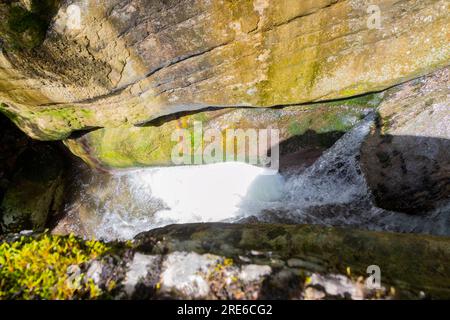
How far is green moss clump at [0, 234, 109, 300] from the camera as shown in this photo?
2365 millimetres

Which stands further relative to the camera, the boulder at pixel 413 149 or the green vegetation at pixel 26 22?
the boulder at pixel 413 149

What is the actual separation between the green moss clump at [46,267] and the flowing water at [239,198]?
417cm

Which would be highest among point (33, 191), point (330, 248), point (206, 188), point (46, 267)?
point (206, 188)

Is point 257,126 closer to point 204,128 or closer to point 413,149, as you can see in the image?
point 204,128

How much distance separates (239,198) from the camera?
755cm

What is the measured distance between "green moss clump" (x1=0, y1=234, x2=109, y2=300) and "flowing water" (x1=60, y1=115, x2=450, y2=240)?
4.17 metres

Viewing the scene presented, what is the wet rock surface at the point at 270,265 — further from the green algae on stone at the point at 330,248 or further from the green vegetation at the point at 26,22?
the green vegetation at the point at 26,22

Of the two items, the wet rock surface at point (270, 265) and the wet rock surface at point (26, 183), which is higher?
the wet rock surface at point (26, 183)

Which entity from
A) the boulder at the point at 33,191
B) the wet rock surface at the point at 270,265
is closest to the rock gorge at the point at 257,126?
the wet rock surface at the point at 270,265

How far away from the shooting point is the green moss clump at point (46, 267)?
237 cm

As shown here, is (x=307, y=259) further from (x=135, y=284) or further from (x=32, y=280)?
(x=32, y=280)

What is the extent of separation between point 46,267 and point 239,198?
531 cm

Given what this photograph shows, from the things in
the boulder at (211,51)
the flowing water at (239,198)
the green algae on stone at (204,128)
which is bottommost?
the flowing water at (239,198)

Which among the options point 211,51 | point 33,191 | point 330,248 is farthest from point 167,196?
point 330,248
